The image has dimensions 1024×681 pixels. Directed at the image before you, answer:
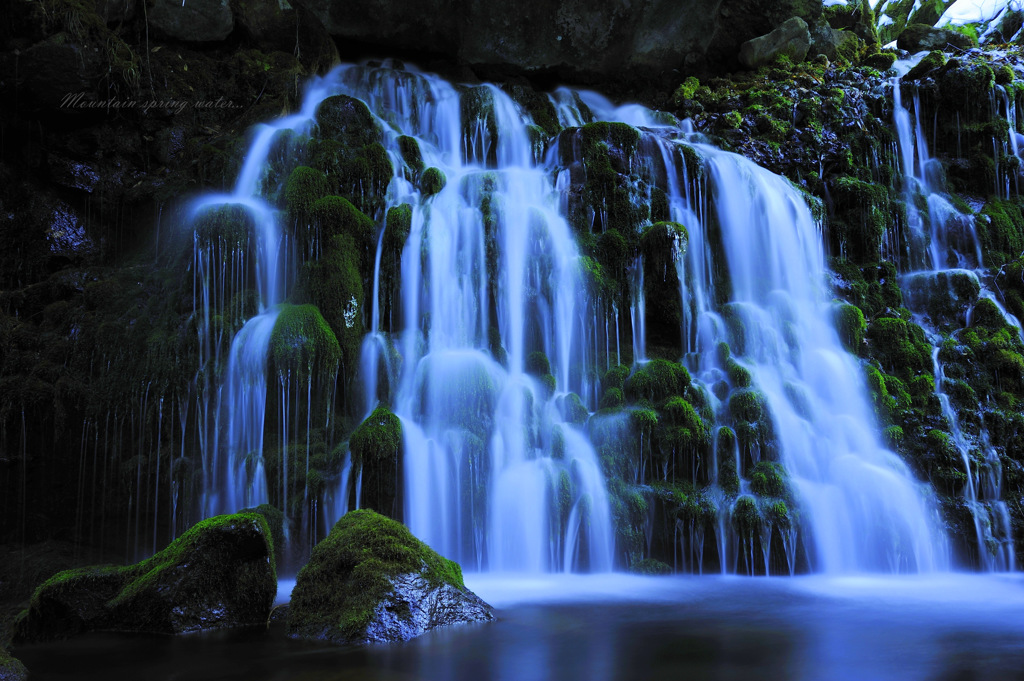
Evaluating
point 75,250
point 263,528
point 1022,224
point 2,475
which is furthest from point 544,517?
point 1022,224

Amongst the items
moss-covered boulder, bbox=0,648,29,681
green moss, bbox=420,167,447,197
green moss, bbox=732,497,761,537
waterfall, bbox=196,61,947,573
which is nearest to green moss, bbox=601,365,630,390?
waterfall, bbox=196,61,947,573

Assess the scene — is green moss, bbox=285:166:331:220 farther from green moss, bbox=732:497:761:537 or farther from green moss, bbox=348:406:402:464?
green moss, bbox=732:497:761:537

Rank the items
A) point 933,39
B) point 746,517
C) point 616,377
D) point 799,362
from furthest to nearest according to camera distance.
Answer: point 933,39 < point 799,362 < point 616,377 < point 746,517

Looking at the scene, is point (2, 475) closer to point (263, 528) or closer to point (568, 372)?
point (263, 528)

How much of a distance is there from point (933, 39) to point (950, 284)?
9.67 meters

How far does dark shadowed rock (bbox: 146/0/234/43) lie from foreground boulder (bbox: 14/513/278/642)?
11802 millimetres

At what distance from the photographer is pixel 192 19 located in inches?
547

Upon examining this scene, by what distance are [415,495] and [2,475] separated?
15.5 ft

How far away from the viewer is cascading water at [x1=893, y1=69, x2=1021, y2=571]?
28.7 feet

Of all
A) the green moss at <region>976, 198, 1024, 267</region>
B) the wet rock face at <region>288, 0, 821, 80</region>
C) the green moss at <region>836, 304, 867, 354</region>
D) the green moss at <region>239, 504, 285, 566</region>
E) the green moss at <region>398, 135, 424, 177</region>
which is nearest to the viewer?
the green moss at <region>239, 504, 285, 566</region>

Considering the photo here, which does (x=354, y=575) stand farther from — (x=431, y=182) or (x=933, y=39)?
(x=933, y=39)

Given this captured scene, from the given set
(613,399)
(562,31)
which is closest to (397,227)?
(613,399)

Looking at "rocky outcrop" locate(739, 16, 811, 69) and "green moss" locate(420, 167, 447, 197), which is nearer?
"green moss" locate(420, 167, 447, 197)

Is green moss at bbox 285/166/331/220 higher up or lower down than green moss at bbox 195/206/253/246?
higher up
